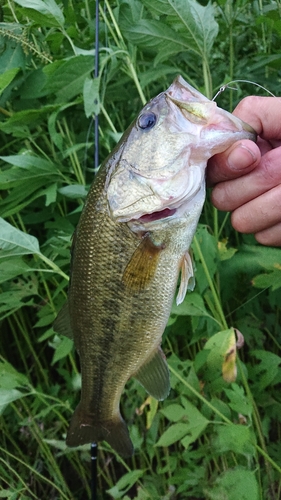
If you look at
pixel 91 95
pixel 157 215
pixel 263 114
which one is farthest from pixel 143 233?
pixel 91 95

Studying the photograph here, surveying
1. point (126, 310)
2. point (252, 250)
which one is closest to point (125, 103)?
point (252, 250)

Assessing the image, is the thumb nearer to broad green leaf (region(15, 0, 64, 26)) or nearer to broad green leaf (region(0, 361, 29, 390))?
broad green leaf (region(15, 0, 64, 26))

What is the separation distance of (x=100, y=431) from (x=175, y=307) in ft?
1.28

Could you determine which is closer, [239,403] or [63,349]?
[239,403]

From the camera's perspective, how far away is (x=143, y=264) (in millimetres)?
847

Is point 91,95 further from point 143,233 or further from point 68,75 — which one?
point 143,233

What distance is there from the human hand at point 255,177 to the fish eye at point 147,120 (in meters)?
0.13

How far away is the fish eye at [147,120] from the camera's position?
806mm

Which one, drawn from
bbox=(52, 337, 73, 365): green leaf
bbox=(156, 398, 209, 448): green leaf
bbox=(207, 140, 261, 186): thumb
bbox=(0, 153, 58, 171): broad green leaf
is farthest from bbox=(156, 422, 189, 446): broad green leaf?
bbox=(0, 153, 58, 171): broad green leaf

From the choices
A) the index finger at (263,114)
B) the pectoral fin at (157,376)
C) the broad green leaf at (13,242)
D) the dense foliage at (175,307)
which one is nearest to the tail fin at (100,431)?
the dense foliage at (175,307)

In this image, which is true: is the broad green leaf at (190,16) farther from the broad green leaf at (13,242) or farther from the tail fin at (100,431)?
the tail fin at (100,431)

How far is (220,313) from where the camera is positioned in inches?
47.5

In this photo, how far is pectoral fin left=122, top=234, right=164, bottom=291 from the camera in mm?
839

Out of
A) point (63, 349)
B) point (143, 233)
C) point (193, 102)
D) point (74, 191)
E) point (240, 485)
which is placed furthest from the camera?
point (63, 349)
